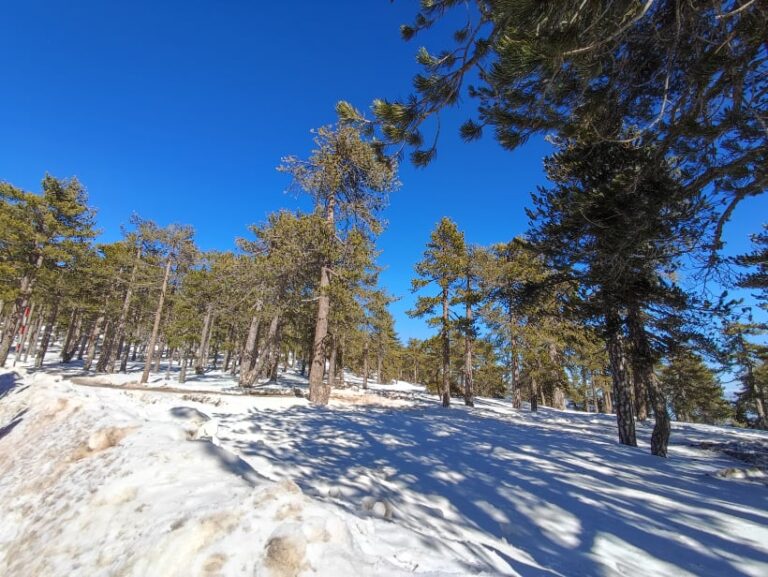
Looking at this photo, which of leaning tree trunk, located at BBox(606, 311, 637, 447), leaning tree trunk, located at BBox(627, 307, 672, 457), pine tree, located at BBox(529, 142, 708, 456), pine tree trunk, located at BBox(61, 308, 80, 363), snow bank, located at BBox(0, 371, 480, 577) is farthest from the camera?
pine tree trunk, located at BBox(61, 308, 80, 363)

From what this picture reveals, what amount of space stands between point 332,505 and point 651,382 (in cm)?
940

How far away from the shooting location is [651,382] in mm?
8484

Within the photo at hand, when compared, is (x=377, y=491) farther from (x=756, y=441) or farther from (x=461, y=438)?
(x=756, y=441)

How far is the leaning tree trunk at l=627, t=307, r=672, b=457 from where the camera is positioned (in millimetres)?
8289

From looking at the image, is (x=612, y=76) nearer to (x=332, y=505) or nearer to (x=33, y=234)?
(x=332, y=505)

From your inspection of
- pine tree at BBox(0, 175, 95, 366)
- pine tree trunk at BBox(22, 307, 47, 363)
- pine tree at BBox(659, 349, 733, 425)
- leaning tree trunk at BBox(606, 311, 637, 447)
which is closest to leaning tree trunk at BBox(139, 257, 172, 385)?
pine tree at BBox(0, 175, 95, 366)

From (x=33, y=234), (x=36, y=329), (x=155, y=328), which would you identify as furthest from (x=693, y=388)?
(x=36, y=329)

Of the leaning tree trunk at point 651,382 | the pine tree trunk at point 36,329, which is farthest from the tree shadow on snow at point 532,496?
the pine tree trunk at point 36,329

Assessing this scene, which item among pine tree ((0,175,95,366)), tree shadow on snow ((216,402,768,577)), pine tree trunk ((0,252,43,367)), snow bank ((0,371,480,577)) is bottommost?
tree shadow on snow ((216,402,768,577))

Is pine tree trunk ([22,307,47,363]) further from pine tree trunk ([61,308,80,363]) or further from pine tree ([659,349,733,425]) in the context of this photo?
pine tree ([659,349,733,425])

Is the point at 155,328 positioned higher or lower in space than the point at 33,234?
lower

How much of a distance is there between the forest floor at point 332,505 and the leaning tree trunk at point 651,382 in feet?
5.14

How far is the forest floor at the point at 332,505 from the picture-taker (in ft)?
6.13

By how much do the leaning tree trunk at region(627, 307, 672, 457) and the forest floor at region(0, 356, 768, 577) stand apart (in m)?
1.57
